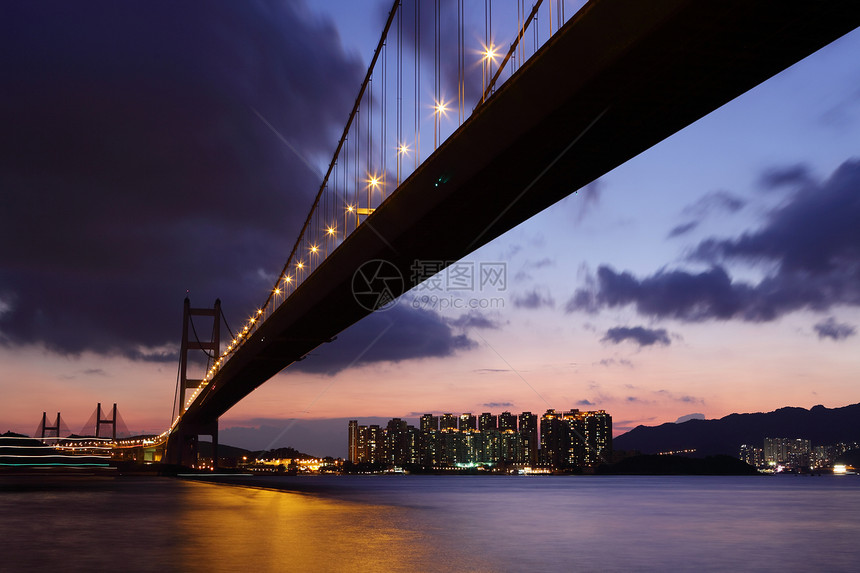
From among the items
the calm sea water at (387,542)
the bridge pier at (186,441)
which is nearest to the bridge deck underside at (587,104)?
the calm sea water at (387,542)

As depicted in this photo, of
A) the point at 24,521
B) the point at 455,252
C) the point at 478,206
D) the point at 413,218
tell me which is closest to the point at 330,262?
the point at 455,252

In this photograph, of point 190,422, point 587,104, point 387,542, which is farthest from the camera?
point 190,422

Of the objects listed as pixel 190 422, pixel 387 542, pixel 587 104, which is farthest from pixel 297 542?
pixel 190 422

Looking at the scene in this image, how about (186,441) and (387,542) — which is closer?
(387,542)

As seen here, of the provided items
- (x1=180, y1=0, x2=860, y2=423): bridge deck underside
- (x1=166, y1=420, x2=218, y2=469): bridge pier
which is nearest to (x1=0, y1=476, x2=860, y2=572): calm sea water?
(x1=180, y1=0, x2=860, y2=423): bridge deck underside

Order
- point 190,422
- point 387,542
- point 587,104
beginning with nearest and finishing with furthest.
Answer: point 587,104 → point 387,542 → point 190,422

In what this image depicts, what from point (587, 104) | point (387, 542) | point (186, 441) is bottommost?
point (387, 542)

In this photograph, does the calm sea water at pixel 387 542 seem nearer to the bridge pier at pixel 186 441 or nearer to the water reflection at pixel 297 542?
the water reflection at pixel 297 542

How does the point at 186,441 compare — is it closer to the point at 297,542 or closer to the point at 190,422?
the point at 190,422
